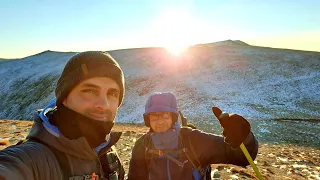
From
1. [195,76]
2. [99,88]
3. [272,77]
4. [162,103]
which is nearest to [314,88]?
[272,77]

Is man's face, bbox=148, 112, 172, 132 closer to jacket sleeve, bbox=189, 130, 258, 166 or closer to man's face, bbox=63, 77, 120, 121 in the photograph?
jacket sleeve, bbox=189, 130, 258, 166

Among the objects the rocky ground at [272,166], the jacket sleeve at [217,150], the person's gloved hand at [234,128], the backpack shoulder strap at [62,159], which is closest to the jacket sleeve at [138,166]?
the jacket sleeve at [217,150]

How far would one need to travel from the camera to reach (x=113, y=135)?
3197 mm

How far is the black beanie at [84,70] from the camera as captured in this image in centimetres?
285

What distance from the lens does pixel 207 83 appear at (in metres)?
39.5

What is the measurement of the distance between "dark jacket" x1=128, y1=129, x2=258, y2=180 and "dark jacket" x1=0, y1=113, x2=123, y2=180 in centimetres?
193

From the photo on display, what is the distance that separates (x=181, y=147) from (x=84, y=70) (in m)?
2.39

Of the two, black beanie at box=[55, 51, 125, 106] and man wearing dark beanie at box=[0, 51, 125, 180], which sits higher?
black beanie at box=[55, 51, 125, 106]

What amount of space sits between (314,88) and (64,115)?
4062cm

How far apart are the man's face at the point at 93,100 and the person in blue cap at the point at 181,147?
171cm

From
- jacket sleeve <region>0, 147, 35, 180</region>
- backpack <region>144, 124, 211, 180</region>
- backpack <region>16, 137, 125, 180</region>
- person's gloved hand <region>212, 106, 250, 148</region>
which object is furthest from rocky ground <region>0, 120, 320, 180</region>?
jacket sleeve <region>0, 147, 35, 180</region>

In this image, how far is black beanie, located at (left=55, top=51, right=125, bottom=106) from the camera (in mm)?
2850

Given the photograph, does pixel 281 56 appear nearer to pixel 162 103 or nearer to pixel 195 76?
pixel 195 76

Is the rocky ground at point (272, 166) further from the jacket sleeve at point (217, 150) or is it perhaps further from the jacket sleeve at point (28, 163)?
the jacket sleeve at point (28, 163)
